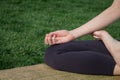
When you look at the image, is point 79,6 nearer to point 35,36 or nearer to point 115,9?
point 35,36

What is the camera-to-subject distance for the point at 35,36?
5.43m

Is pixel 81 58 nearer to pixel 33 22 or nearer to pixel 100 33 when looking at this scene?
pixel 100 33

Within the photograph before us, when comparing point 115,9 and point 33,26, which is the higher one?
point 115,9

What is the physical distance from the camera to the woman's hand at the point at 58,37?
293 cm

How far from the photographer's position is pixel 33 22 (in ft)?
21.4

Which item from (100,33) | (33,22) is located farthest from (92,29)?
(33,22)

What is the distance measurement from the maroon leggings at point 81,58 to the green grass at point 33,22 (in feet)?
4.21

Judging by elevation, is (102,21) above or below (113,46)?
above

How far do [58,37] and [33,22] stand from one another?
3.60 metres

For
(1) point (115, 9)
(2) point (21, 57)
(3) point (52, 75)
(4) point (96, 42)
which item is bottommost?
(2) point (21, 57)

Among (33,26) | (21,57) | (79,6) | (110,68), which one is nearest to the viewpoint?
(110,68)

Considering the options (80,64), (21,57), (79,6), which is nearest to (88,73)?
(80,64)

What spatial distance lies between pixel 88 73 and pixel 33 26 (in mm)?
3461

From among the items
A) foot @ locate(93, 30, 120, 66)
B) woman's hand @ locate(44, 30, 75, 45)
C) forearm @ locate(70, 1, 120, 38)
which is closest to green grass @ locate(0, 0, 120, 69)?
woman's hand @ locate(44, 30, 75, 45)
